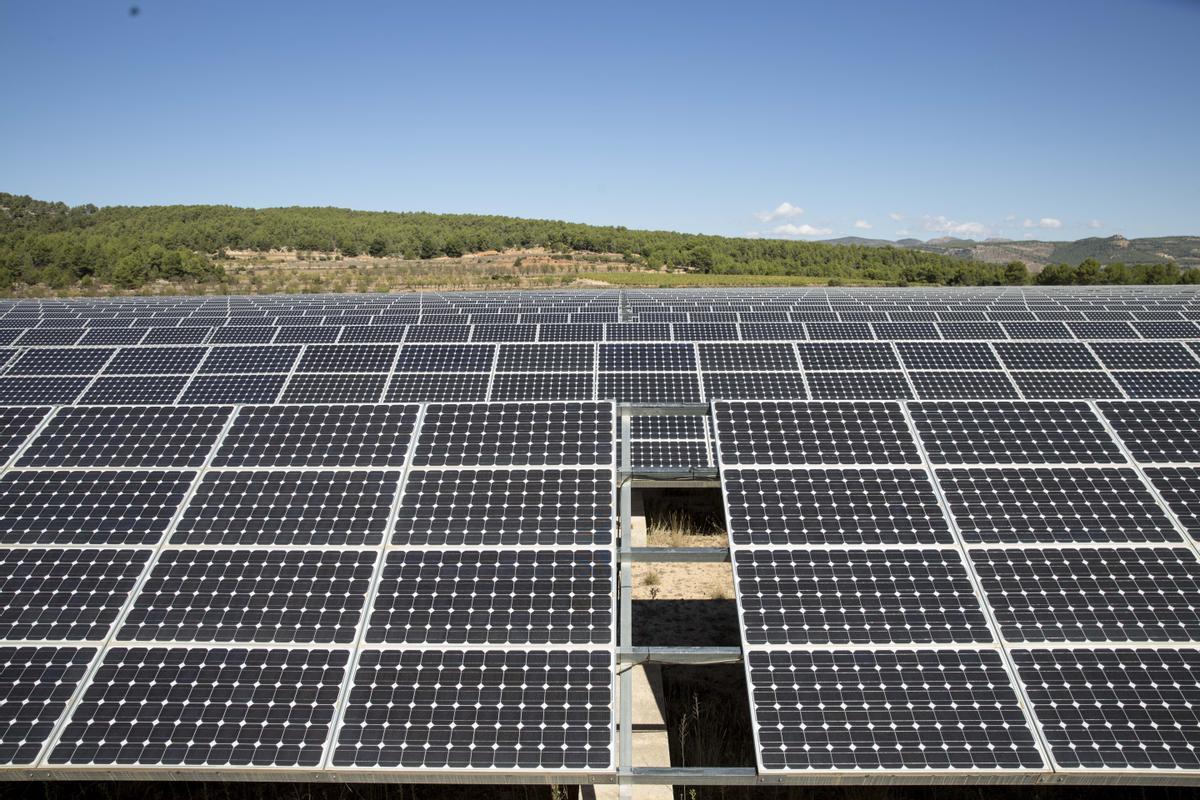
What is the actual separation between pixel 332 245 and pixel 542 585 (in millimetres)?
138513

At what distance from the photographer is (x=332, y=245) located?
430ft

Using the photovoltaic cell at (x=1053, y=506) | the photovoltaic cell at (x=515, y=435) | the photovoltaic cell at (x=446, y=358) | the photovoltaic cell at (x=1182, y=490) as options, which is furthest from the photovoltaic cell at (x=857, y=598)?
the photovoltaic cell at (x=446, y=358)

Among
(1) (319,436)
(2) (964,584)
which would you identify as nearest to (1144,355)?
(2) (964,584)

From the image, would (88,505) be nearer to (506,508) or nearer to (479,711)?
(506,508)

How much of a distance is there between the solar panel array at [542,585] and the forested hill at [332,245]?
9899 cm

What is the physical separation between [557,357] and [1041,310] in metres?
31.3

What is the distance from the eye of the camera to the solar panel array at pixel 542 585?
21.0 feet

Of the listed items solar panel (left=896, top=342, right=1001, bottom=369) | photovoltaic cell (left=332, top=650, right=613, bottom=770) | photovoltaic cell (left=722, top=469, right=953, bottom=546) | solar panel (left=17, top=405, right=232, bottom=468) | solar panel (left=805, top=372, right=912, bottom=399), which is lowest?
photovoltaic cell (left=332, top=650, right=613, bottom=770)

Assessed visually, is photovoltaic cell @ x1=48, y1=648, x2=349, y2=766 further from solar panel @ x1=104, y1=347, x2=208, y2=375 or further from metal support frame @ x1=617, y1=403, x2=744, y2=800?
solar panel @ x1=104, y1=347, x2=208, y2=375

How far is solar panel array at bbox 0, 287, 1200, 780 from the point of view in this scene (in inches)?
252

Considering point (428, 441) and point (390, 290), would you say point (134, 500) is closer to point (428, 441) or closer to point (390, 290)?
point (428, 441)

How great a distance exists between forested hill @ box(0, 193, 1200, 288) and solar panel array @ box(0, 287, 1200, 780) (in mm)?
98990

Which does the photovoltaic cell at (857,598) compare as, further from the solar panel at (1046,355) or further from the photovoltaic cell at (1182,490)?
the solar panel at (1046,355)

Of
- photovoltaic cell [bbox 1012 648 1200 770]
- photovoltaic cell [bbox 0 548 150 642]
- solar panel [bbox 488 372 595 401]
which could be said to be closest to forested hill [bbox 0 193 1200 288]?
solar panel [bbox 488 372 595 401]
